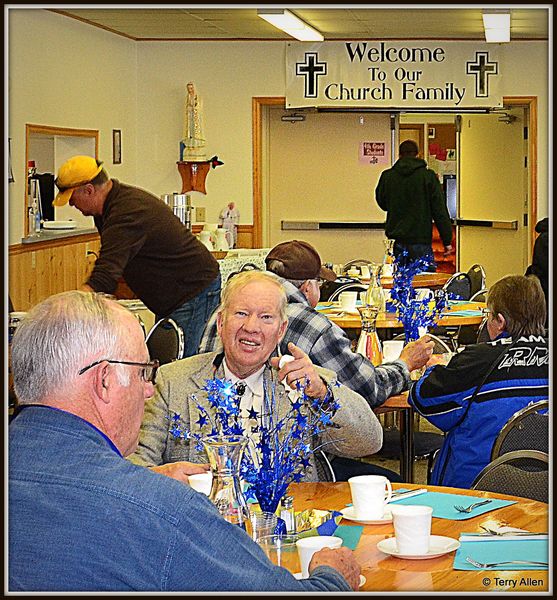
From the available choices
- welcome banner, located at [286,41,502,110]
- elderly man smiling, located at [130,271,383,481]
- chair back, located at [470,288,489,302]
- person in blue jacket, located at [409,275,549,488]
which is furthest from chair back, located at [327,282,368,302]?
elderly man smiling, located at [130,271,383,481]

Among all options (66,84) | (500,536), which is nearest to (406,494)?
(500,536)

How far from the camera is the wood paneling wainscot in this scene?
25.9ft

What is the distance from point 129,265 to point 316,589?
4369mm

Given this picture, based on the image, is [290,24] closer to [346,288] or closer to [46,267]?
[346,288]

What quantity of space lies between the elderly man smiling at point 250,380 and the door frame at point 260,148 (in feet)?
26.1

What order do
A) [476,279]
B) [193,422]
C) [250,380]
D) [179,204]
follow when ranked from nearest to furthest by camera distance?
[193,422] → [250,380] → [476,279] → [179,204]

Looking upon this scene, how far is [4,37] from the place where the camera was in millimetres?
1851

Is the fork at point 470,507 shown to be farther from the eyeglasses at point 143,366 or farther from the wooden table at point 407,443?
the wooden table at point 407,443

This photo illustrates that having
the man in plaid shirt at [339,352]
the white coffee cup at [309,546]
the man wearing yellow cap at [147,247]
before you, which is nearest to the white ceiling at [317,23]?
the man wearing yellow cap at [147,247]

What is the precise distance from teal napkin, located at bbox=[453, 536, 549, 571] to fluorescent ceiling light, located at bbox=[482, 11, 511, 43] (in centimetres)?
627

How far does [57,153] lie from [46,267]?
1628mm

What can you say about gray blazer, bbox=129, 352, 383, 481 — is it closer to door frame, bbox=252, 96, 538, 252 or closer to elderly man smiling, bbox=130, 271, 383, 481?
elderly man smiling, bbox=130, 271, 383, 481

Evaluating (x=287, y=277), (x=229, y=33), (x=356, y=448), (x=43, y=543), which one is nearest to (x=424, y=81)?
(x=229, y=33)

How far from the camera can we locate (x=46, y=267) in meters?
8.52
